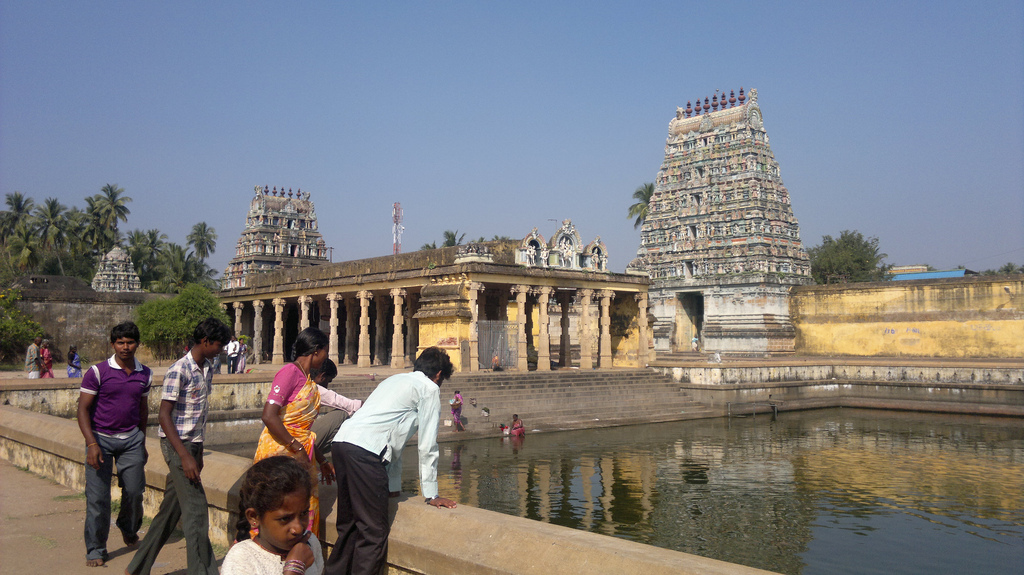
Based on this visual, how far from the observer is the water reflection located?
10094 millimetres

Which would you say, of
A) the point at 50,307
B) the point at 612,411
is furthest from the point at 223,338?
the point at 50,307

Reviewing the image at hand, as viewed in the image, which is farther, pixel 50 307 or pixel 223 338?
pixel 50 307

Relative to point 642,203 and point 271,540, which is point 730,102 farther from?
point 271,540

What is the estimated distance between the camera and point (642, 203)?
58.4 meters

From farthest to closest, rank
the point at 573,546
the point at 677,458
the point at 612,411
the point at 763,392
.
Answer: the point at 763,392
the point at 612,411
the point at 677,458
the point at 573,546

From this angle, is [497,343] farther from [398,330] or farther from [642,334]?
[642,334]

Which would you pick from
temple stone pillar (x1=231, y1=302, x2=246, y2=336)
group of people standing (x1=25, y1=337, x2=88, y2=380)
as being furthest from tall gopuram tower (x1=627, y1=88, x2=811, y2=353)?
group of people standing (x1=25, y1=337, x2=88, y2=380)

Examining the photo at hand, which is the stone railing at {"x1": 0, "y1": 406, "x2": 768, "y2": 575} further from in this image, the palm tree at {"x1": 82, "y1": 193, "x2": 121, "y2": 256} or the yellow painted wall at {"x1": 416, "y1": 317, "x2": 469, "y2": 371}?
the palm tree at {"x1": 82, "y1": 193, "x2": 121, "y2": 256}

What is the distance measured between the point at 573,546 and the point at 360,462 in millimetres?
1312

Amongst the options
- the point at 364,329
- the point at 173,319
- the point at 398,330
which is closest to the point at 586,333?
the point at 398,330

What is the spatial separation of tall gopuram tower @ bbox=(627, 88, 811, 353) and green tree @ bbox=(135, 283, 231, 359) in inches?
814

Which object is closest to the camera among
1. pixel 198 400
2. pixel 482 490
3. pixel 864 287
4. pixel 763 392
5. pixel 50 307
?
pixel 198 400

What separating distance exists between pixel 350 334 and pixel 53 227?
118 feet

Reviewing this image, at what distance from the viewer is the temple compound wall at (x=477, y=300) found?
23.6 m
